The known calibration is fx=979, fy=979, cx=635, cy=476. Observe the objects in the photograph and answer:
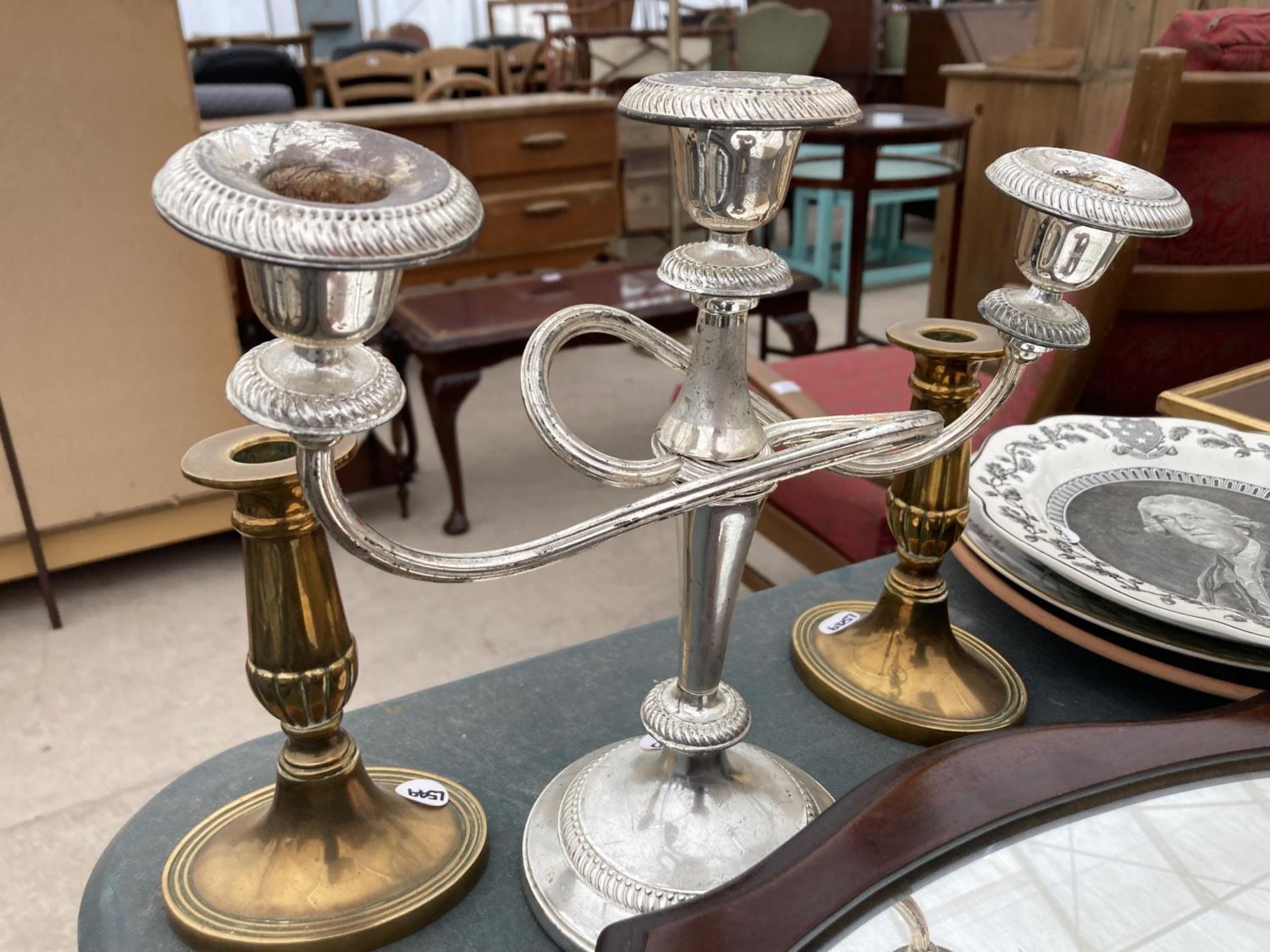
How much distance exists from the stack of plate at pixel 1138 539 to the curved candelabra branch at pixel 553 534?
300 mm

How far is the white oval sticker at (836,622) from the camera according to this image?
0.73 m

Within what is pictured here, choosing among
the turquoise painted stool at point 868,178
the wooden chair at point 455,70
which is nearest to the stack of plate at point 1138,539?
the turquoise painted stool at point 868,178

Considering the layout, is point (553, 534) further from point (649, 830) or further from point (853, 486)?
point (853, 486)

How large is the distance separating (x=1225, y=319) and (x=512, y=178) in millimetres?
2084

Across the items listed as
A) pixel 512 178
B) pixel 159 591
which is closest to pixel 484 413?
pixel 512 178

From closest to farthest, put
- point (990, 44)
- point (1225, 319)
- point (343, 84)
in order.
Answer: point (1225, 319) < point (343, 84) < point (990, 44)

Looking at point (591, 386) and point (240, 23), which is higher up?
point (240, 23)

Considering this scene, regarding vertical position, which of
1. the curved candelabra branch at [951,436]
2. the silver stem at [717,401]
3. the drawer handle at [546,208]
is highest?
the silver stem at [717,401]

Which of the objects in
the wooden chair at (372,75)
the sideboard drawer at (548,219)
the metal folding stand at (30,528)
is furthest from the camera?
the wooden chair at (372,75)

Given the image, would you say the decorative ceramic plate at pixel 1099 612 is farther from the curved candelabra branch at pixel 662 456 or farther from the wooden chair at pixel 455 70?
the wooden chair at pixel 455 70

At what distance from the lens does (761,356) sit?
2.81 m

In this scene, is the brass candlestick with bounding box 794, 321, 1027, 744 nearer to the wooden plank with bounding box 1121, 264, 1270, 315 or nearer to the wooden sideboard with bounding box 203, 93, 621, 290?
the wooden plank with bounding box 1121, 264, 1270, 315

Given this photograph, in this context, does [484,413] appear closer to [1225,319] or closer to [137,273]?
[137,273]

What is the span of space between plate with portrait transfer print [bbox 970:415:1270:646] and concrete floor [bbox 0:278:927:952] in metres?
1.09
